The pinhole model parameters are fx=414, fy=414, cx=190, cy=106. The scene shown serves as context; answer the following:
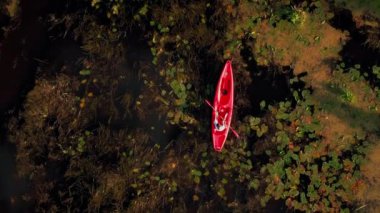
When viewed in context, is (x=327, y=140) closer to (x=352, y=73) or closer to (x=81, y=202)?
(x=352, y=73)

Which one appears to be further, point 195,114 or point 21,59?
point 195,114

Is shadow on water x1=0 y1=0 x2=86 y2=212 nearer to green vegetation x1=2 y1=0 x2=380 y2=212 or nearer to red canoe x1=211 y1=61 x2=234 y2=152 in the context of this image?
green vegetation x1=2 y1=0 x2=380 y2=212

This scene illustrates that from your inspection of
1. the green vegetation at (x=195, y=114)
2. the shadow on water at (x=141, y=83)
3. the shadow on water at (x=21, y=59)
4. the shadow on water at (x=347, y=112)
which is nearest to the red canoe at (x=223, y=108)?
the green vegetation at (x=195, y=114)

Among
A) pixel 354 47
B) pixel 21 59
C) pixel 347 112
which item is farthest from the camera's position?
Answer: pixel 354 47

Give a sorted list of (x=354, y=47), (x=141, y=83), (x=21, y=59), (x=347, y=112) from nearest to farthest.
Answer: (x=21, y=59), (x=141, y=83), (x=347, y=112), (x=354, y=47)

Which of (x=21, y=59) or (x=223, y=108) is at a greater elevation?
(x=21, y=59)

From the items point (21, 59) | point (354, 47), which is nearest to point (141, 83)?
point (21, 59)

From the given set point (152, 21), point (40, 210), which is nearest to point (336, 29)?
point (152, 21)

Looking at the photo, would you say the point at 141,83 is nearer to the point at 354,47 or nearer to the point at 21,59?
the point at 21,59

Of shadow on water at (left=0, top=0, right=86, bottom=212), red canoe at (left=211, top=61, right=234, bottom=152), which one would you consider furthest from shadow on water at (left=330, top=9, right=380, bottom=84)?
shadow on water at (left=0, top=0, right=86, bottom=212)
